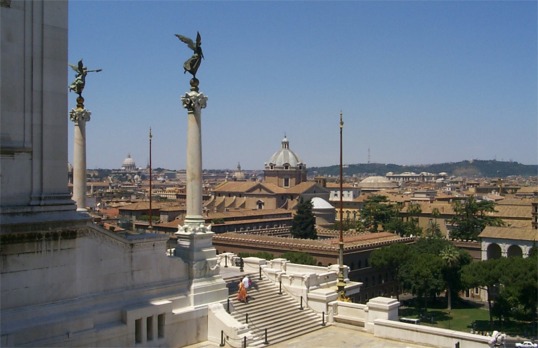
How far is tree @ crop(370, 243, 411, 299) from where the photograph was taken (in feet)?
221

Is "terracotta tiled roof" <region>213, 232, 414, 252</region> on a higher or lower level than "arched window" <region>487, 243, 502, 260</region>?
higher

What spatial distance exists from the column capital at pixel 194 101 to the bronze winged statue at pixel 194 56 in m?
1.02

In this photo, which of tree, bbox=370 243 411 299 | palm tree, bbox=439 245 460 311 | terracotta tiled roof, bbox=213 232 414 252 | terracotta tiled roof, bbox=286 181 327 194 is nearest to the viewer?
palm tree, bbox=439 245 460 311

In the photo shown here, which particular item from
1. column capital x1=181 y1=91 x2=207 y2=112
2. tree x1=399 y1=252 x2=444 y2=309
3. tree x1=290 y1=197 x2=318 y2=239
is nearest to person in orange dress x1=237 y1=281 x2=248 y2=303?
column capital x1=181 y1=91 x2=207 y2=112

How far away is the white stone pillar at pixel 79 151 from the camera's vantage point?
28328 mm

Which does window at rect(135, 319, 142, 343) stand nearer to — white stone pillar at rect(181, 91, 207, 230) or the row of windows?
the row of windows

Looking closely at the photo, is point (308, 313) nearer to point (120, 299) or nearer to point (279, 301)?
point (279, 301)

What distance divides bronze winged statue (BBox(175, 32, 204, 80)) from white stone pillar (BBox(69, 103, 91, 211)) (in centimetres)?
580

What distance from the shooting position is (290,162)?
154 metres

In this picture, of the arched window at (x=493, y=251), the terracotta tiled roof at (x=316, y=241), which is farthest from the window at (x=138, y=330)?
the arched window at (x=493, y=251)

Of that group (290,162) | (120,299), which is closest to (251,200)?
(290,162)

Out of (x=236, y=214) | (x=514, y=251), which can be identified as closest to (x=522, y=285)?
(x=514, y=251)

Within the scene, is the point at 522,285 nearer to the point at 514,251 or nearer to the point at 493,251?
the point at 514,251

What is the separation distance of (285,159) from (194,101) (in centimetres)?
12958
